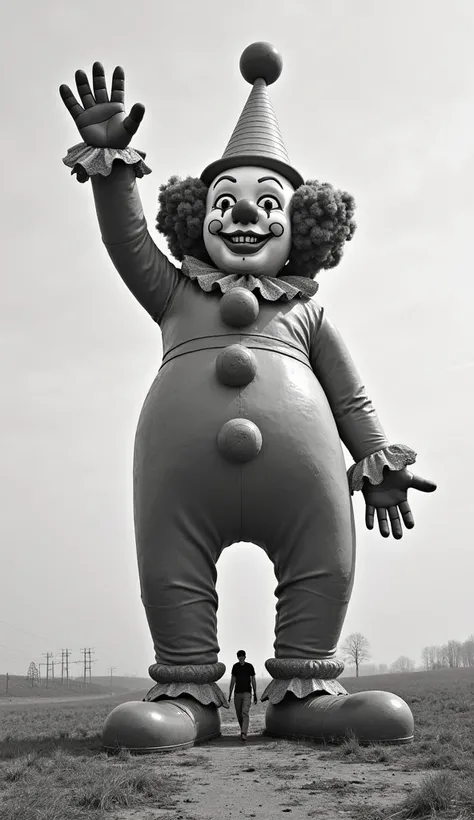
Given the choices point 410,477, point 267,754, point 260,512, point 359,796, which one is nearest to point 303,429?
point 260,512

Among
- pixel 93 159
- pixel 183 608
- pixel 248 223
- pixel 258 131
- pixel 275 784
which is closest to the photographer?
pixel 275 784

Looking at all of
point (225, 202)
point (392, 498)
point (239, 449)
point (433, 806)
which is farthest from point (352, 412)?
point (433, 806)

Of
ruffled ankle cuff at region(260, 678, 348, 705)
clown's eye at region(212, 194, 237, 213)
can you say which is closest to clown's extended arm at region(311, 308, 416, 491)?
clown's eye at region(212, 194, 237, 213)

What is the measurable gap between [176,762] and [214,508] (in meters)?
1.66

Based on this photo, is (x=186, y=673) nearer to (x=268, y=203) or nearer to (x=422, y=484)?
(x=422, y=484)

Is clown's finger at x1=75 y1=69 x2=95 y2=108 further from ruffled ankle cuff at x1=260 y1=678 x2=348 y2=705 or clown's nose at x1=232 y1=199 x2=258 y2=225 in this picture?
ruffled ankle cuff at x1=260 y1=678 x2=348 y2=705

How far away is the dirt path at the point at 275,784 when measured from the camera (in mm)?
2769

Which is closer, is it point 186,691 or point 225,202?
point 186,691

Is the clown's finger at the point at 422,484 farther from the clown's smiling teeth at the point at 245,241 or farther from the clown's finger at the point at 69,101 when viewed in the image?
the clown's finger at the point at 69,101

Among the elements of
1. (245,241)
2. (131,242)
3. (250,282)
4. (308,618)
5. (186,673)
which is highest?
(245,241)

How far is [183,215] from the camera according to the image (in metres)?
5.94

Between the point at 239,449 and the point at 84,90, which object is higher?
the point at 84,90

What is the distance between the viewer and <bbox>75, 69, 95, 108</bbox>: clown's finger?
5.16 meters

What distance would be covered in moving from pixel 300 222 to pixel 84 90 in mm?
1904
